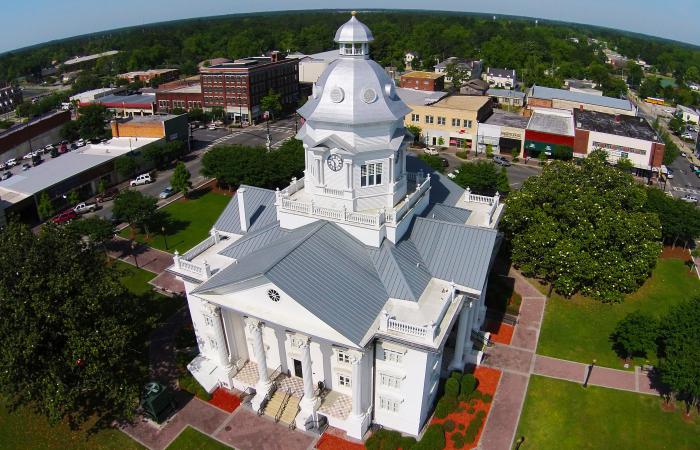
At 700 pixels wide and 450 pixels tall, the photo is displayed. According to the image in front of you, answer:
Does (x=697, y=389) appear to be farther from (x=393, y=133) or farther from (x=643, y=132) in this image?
(x=643, y=132)

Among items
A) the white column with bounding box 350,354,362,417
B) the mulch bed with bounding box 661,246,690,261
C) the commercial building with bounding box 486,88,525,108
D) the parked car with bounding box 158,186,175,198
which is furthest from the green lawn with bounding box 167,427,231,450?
the commercial building with bounding box 486,88,525,108

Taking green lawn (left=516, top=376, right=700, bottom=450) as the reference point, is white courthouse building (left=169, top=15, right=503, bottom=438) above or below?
above

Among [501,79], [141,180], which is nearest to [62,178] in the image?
[141,180]

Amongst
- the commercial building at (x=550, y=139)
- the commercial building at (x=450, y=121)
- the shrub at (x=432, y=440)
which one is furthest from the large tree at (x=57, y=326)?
the commercial building at (x=550, y=139)

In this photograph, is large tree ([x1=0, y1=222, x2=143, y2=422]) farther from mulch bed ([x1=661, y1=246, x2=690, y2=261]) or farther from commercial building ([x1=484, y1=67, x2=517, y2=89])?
commercial building ([x1=484, y1=67, x2=517, y2=89])

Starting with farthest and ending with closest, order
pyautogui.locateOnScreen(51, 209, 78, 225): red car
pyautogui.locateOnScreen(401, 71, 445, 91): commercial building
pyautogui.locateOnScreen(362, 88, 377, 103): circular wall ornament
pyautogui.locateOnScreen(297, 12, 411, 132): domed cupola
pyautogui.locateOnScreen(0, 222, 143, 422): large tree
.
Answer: pyautogui.locateOnScreen(401, 71, 445, 91): commercial building → pyautogui.locateOnScreen(51, 209, 78, 225): red car → pyautogui.locateOnScreen(362, 88, 377, 103): circular wall ornament → pyautogui.locateOnScreen(297, 12, 411, 132): domed cupola → pyautogui.locateOnScreen(0, 222, 143, 422): large tree

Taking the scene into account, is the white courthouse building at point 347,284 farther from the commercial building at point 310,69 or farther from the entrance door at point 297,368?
the commercial building at point 310,69

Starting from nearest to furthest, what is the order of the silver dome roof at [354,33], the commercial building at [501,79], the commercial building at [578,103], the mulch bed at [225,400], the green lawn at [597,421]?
1. the green lawn at [597,421]
2. the silver dome roof at [354,33]
3. the mulch bed at [225,400]
4. the commercial building at [578,103]
5. the commercial building at [501,79]

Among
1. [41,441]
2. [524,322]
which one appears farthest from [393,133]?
[41,441]
